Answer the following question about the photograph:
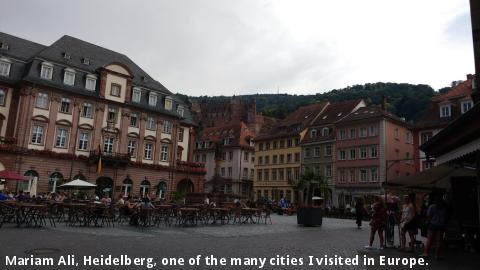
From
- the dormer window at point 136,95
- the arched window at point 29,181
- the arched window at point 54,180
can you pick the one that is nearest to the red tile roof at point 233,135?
the dormer window at point 136,95

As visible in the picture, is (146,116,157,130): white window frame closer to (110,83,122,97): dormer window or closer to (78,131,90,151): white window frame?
(110,83,122,97): dormer window

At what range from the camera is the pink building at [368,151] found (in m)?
50.6

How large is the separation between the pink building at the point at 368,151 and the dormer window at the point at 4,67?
39178 mm

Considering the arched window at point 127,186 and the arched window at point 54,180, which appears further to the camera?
the arched window at point 127,186

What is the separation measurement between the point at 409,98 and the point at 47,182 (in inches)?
2953

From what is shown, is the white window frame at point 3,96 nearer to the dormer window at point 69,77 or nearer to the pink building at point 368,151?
the dormer window at point 69,77

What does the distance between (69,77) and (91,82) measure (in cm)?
232

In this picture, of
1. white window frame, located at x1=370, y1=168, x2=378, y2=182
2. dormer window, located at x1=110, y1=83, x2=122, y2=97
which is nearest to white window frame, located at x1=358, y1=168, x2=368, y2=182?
white window frame, located at x1=370, y1=168, x2=378, y2=182

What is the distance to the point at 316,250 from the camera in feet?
38.9

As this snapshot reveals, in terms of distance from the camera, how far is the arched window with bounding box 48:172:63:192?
39562 mm

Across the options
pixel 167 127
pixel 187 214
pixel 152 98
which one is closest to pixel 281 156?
pixel 167 127

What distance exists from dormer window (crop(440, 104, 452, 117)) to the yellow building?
21872 millimetres

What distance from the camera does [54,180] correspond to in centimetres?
3997

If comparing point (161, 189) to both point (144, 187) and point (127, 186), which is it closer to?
point (144, 187)
